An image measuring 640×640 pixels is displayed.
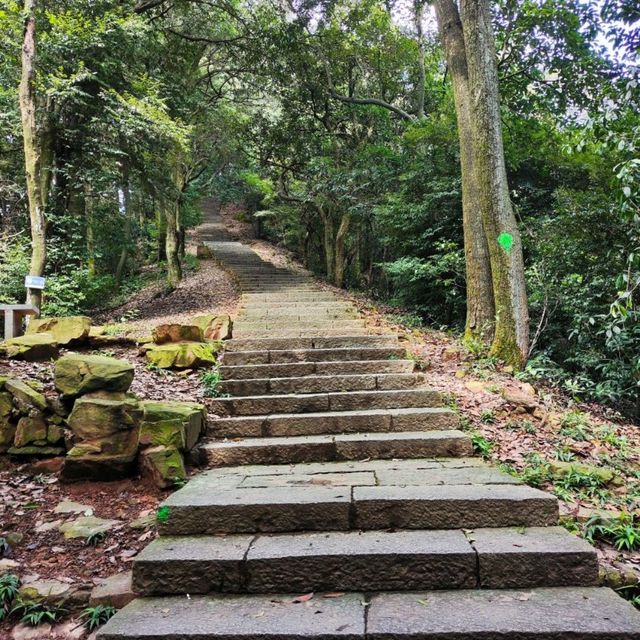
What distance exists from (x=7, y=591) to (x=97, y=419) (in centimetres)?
135

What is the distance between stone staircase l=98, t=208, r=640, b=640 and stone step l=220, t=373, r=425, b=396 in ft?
2.04

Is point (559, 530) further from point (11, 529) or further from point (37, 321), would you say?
point (37, 321)

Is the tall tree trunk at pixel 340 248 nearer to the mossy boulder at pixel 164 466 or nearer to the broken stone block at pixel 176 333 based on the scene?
the broken stone block at pixel 176 333

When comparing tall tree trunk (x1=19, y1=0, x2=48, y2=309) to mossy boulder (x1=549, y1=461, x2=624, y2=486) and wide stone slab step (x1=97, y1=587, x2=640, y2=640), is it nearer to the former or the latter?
wide stone slab step (x1=97, y1=587, x2=640, y2=640)

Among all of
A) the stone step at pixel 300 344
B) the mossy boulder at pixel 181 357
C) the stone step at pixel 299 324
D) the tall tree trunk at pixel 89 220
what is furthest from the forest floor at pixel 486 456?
the tall tree trunk at pixel 89 220

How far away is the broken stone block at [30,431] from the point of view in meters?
3.72

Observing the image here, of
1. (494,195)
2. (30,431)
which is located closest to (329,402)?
(30,431)

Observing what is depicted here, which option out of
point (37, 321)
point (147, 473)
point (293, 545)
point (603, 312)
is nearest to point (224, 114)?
point (37, 321)

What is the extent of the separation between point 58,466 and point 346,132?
12219 mm

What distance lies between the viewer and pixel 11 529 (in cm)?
298

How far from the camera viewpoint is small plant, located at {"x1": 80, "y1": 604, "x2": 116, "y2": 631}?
2.25 m

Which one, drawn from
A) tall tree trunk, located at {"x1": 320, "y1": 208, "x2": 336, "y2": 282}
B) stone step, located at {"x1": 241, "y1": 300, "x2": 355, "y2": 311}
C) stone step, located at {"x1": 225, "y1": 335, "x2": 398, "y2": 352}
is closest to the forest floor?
stone step, located at {"x1": 225, "y1": 335, "x2": 398, "y2": 352}

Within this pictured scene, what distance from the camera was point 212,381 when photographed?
5.07 metres

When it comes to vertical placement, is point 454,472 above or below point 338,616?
above
